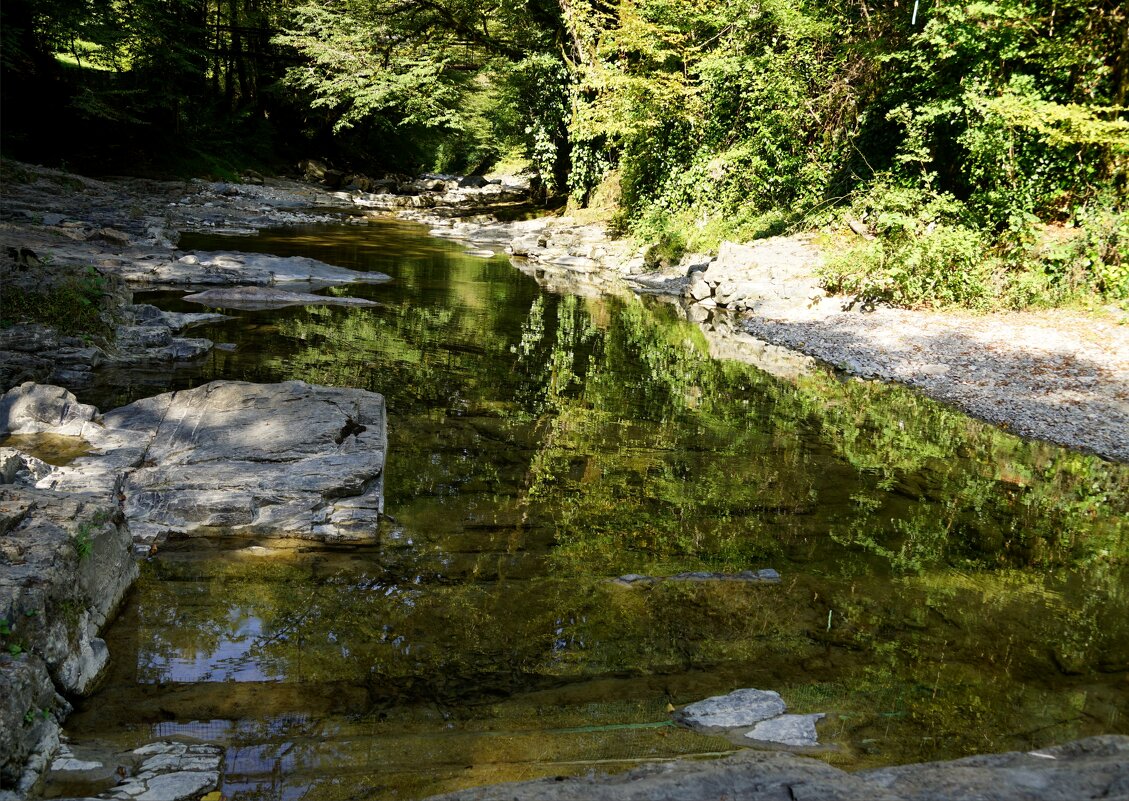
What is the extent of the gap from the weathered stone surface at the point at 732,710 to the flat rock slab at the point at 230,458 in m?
2.48

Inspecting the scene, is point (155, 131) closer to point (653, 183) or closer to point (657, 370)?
point (653, 183)

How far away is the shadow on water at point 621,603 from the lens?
356 centimetres

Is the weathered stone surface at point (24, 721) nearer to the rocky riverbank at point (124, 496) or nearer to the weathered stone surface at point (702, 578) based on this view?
the rocky riverbank at point (124, 496)

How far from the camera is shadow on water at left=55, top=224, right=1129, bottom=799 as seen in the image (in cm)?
356

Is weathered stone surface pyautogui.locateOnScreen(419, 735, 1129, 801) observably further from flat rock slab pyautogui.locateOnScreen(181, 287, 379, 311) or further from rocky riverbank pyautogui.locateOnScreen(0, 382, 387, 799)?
flat rock slab pyautogui.locateOnScreen(181, 287, 379, 311)

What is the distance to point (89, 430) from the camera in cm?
619

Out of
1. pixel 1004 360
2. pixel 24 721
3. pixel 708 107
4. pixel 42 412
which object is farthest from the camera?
pixel 708 107

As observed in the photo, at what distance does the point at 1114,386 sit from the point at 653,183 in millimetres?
14282

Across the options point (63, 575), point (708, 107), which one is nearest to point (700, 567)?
point (63, 575)

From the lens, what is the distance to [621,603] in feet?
15.7

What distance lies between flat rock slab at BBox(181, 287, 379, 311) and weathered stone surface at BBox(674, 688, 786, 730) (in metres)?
10.2

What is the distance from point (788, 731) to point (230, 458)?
13.2 feet

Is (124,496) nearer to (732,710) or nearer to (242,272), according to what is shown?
(732,710)

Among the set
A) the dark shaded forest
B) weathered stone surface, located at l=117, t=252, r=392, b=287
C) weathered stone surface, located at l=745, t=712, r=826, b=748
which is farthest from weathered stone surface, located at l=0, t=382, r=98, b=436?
the dark shaded forest
